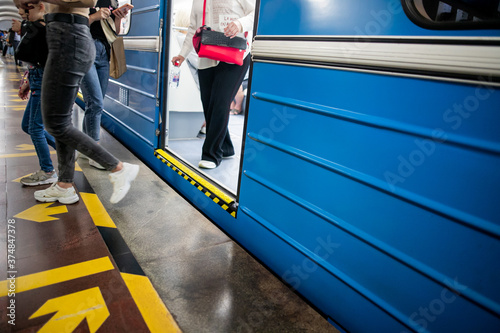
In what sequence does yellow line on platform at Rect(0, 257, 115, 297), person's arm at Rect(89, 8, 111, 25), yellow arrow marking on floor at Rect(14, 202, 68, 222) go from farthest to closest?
person's arm at Rect(89, 8, 111, 25) < yellow arrow marking on floor at Rect(14, 202, 68, 222) < yellow line on platform at Rect(0, 257, 115, 297)

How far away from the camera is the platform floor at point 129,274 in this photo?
1.40 m

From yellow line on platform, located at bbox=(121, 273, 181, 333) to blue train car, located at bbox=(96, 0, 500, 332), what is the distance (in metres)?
0.65

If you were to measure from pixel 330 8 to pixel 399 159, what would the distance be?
0.72 m

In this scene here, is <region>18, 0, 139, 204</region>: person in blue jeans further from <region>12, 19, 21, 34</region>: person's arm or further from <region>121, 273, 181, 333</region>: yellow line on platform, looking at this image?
<region>121, 273, 181, 333</region>: yellow line on platform

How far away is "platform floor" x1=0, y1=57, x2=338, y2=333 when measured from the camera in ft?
4.58

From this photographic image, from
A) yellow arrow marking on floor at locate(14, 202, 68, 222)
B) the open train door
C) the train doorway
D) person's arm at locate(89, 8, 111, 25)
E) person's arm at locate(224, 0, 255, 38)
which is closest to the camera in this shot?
yellow arrow marking on floor at locate(14, 202, 68, 222)

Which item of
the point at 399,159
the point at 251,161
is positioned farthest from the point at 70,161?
the point at 399,159

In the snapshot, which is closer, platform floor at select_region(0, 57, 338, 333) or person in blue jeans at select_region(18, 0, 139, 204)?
platform floor at select_region(0, 57, 338, 333)

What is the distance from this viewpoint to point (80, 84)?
2.58 meters

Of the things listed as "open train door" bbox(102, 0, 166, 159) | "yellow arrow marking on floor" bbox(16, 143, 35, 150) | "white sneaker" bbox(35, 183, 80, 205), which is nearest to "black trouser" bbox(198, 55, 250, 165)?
"open train door" bbox(102, 0, 166, 159)

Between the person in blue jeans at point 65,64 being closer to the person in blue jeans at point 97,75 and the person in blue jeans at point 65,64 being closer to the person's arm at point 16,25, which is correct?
the person's arm at point 16,25

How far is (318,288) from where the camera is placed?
5.18ft

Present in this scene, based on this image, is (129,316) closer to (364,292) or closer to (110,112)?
(364,292)

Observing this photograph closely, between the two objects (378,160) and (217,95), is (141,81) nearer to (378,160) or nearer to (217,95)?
(217,95)
